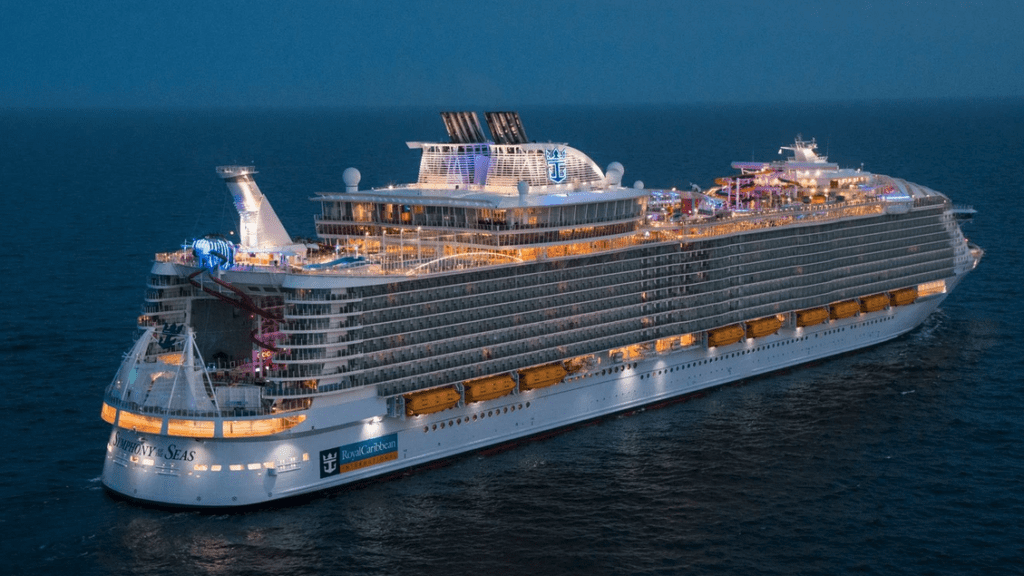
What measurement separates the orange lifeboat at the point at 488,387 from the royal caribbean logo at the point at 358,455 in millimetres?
4656

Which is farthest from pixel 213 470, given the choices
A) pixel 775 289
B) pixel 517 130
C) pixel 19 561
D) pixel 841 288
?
pixel 841 288

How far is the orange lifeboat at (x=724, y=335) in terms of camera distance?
73312 millimetres

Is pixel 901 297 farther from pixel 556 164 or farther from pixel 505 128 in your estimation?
pixel 505 128

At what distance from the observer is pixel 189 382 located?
2141 inches

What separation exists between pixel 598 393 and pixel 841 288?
24.3 m

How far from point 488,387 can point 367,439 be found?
7165 millimetres

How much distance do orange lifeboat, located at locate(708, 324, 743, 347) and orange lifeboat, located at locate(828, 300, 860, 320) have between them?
32.7ft

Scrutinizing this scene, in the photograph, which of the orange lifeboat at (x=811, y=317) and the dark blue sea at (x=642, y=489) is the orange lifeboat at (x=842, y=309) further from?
the dark blue sea at (x=642, y=489)

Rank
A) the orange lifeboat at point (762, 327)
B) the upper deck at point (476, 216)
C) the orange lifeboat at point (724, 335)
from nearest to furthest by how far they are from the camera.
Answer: the upper deck at point (476, 216) → the orange lifeboat at point (724, 335) → the orange lifeboat at point (762, 327)

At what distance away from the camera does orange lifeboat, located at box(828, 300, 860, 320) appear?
8081cm

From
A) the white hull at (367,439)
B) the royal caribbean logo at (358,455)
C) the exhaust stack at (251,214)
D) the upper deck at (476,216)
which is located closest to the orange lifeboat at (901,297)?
the upper deck at (476,216)

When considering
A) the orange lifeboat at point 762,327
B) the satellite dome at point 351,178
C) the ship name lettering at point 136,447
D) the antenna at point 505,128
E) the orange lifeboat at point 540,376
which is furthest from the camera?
the orange lifeboat at point 762,327

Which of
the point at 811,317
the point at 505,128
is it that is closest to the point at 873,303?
the point at 811,317

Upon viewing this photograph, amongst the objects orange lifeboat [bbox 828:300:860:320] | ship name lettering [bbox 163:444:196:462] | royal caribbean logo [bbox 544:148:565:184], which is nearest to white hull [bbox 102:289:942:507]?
ship name lettering [bbox 163:444:196:462]
